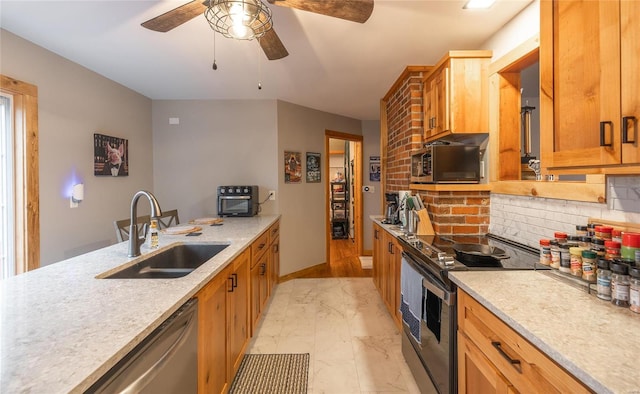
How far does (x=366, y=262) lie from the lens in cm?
475

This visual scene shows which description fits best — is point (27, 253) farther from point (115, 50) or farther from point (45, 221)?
point (115, 50)

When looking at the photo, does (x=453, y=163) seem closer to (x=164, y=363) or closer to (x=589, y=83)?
(x=589, y=83)

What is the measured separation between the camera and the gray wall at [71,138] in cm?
235

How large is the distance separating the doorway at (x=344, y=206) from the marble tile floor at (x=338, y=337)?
3.08ft

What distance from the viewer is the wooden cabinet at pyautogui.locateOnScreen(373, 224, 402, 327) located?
2.40m

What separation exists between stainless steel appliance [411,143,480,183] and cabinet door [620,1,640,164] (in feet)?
4.26

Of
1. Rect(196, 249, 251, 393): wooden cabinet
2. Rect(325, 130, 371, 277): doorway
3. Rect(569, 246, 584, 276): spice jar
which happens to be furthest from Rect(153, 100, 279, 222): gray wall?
Rect(569, 246, 584, 276): spice jar

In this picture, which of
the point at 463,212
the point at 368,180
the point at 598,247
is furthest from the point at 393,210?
the point at 368,180

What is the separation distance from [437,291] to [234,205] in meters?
2.63

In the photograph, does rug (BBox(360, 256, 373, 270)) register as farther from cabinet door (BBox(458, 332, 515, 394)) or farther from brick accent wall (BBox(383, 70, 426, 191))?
cabinet door (BBox(458, 332, 515, 394))

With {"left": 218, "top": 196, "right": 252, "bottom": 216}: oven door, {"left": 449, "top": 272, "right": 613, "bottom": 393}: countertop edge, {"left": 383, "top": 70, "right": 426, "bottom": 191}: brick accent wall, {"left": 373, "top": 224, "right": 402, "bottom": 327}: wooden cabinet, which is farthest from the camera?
{"left": 218, "top": 196, "right": 252, "bottom": 216}: oven door

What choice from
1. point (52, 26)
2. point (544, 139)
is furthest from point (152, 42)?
point (544, 139)

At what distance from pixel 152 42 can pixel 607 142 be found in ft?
9.19

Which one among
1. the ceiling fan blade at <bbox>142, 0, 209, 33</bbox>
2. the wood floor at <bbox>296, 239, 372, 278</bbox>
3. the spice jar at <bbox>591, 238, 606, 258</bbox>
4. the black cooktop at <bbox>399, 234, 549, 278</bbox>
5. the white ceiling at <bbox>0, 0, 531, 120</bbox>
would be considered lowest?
the wood floor at <bbox>296, 239, 372, 278</bbox>
